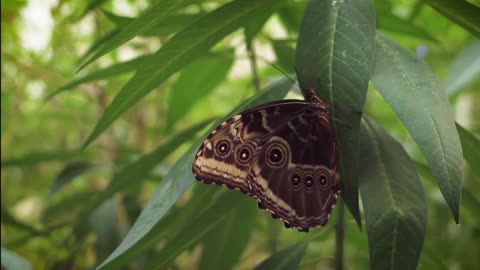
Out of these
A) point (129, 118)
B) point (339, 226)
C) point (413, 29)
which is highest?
point (129, 118)

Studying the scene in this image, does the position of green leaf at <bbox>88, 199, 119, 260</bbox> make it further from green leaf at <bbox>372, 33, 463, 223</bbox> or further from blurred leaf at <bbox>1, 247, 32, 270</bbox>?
green leaf at <bbox>372, 33, 463, 223</bbox>

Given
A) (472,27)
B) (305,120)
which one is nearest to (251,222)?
(305,120)

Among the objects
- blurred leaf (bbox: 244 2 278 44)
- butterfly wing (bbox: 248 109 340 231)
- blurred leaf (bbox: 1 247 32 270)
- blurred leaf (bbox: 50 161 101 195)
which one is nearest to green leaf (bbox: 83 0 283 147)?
blurred leaf (bbox: 244 2 278 44)

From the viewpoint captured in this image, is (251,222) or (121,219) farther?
(121,219)

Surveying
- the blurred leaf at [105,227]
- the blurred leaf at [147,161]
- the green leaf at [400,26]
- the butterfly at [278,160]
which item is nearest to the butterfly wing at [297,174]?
the butterfly at [278,160]

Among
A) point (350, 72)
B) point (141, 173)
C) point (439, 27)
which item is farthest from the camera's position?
point (439, 27)

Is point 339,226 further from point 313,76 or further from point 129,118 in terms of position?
point 129,118

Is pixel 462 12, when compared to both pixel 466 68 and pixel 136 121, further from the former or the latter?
pixel 136 121

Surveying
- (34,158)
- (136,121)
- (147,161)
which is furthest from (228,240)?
(136,121)
